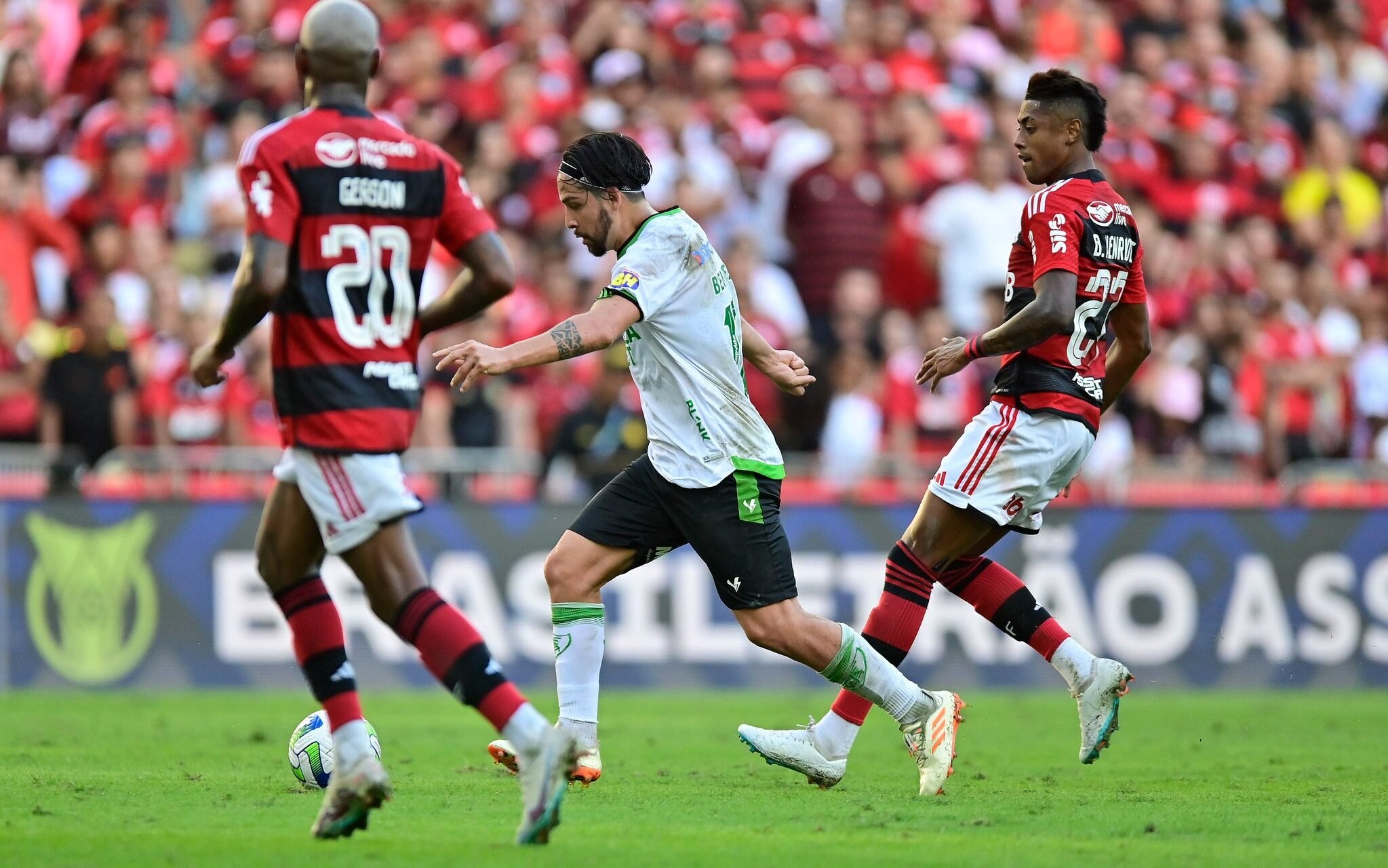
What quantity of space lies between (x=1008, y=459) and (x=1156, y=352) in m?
8.96

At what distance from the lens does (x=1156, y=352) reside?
16.6 m

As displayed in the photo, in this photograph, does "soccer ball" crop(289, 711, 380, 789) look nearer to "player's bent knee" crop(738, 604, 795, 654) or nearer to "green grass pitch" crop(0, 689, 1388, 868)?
"green grass pitch" crop(0, 689, 1388, 868)

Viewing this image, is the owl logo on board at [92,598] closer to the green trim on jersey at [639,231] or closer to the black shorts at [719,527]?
the black shorts at [719,527]

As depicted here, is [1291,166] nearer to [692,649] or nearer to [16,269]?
[692,649]

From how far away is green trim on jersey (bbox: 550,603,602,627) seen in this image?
26.0ft

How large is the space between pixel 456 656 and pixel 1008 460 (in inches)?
116

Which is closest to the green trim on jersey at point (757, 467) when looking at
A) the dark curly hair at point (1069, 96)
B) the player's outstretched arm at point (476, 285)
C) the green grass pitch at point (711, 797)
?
the green grass pitch at point (711, 797)

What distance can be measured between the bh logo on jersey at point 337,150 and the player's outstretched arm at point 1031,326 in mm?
2708

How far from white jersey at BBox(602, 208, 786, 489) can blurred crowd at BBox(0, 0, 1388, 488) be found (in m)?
6.80

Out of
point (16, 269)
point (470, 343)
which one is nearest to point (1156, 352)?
point (16, 269)

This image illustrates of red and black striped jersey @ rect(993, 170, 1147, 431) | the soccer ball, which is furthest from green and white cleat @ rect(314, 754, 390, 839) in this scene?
red and black striped jersey @ rect(993, 170, 1147, 431)

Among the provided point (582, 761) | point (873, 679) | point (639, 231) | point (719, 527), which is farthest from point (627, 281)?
point (582, 761)

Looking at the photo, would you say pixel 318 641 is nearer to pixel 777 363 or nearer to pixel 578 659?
pixel 578 659

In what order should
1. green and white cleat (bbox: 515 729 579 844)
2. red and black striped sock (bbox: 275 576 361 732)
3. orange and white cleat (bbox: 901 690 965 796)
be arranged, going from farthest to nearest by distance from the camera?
1. orange and white cleat (bbox: 901 690 965 796)
2. red and black striped sock (bbox: 275 576 361 732)
3. green and white cleat (bbox: 515 729 579 844)
